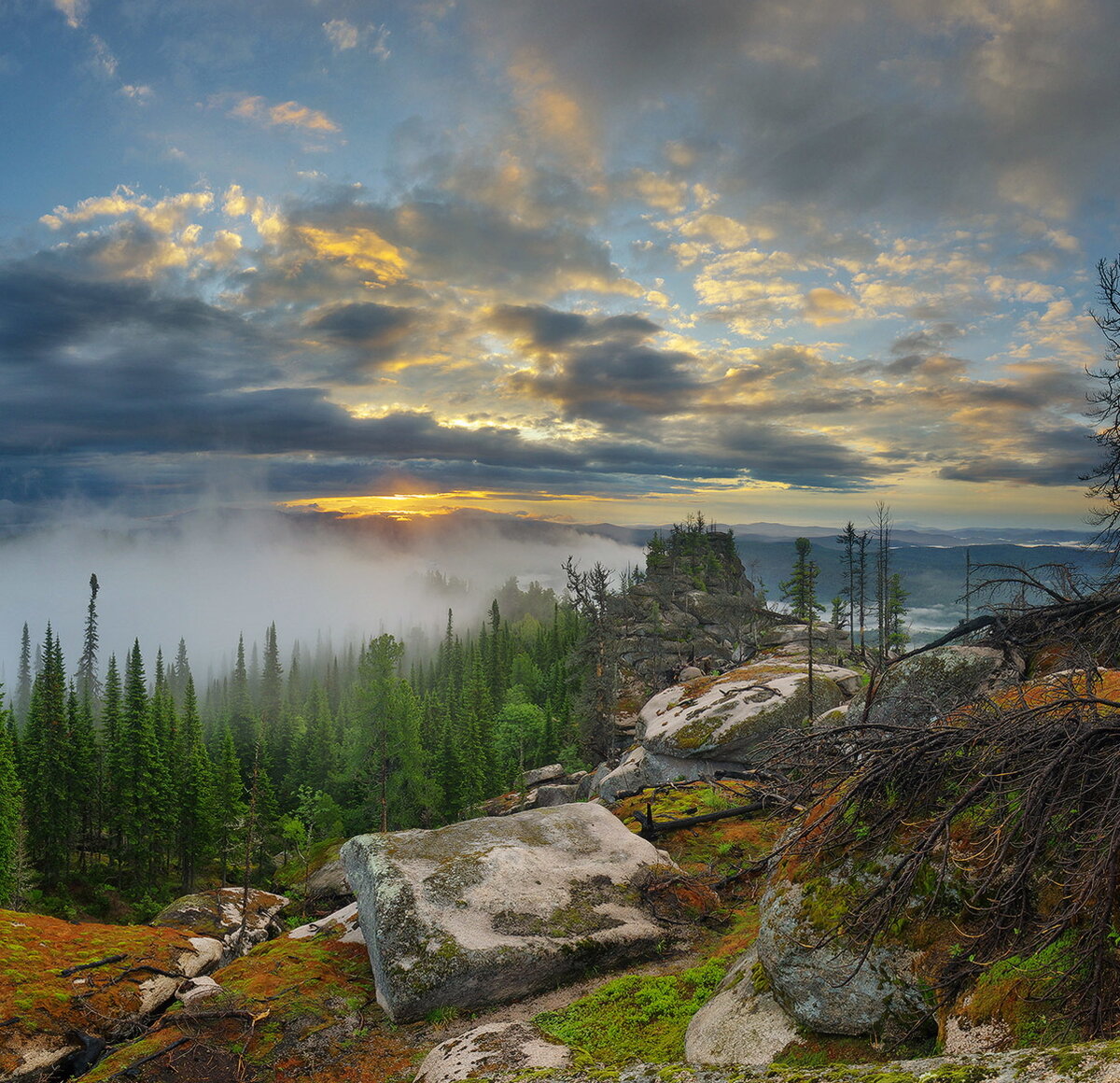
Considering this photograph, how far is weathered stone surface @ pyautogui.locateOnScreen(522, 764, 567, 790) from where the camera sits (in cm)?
7475

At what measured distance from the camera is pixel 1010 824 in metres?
6.91

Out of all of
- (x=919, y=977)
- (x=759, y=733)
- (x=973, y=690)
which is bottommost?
(x=759, y=733)

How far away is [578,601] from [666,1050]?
2426 inches

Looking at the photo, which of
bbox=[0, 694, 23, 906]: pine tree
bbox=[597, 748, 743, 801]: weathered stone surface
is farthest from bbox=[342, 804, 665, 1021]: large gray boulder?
bbox=[0, 694, 23, 906]: pine tree

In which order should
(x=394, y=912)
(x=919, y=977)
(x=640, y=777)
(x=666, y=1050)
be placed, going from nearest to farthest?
(x=919, y=977), (x=666, y=1050), (x=394, y=912), (x=640, y=777)

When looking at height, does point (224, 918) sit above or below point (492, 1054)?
below

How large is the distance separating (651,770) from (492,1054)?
97.5 ft

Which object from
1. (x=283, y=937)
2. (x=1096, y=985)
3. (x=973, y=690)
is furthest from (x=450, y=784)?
(x=1096, y=985)

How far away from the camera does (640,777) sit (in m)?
40.2

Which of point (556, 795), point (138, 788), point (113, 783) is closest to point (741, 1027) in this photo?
point (556, 795)

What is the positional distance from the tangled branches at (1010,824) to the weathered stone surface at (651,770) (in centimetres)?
2915

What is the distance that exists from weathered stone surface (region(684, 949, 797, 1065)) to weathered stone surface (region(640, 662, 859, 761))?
984 inches

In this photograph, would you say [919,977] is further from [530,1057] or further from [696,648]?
[696,648]

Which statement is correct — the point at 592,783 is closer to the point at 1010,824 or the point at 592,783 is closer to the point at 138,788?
the point at 1010,824
